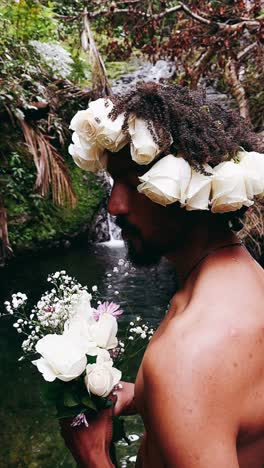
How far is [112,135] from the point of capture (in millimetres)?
1449

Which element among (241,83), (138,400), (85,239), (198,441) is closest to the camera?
(198,441)

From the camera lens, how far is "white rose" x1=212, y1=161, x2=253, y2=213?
4.52ft

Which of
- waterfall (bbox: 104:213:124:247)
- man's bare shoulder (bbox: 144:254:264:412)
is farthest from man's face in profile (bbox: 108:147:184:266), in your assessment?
waterfall (bbox: 104:213:124:247)

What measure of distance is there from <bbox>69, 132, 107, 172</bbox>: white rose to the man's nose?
105 mm

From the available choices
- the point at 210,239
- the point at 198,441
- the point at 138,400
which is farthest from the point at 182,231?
the point at 198,441

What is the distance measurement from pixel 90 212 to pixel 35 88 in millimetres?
2591

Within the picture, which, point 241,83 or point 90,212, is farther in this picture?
point 90,212

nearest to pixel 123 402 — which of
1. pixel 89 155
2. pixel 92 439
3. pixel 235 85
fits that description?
pixel 92 439

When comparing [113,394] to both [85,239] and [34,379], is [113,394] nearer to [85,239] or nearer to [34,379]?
[34,379]

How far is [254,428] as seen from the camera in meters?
1.32

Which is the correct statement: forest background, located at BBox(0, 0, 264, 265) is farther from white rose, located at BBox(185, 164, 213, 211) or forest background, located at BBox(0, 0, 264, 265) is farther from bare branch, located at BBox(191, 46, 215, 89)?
white rose, located at BBox(185, 164, 213, 211)

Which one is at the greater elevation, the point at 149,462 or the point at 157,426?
the point at 157,426

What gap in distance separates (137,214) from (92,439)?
2.02 feet

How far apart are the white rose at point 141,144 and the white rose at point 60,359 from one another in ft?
1.71
